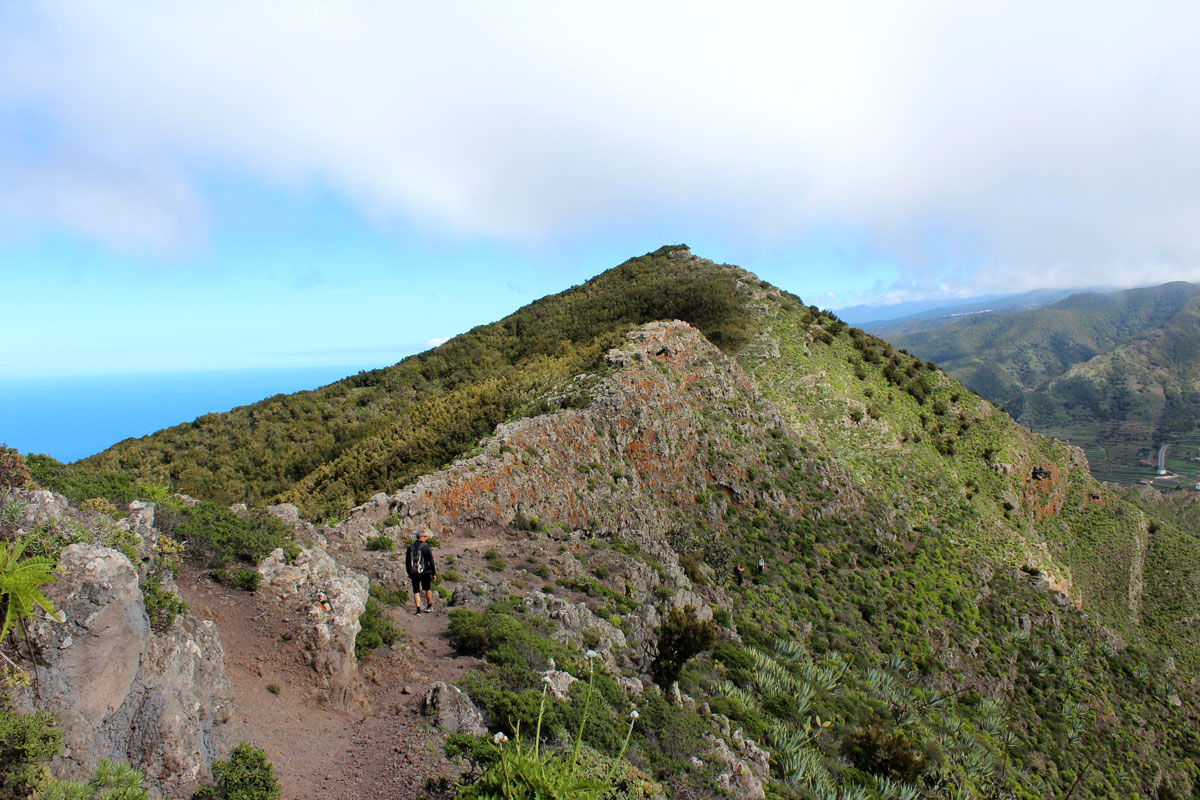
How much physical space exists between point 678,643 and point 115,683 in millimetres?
7833

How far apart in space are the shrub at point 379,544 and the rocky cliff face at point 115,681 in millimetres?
6578

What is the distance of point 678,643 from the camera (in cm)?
970

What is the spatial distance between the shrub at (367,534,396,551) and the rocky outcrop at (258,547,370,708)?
3842 mm

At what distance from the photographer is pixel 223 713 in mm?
5660

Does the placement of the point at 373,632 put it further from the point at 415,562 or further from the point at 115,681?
the point at 115,681

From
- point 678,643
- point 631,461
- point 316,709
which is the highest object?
point 631,461

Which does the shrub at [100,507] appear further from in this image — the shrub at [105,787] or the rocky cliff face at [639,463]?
the rocky cliff face at [639,463]

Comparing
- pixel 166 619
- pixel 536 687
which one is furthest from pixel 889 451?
pixel 166 619

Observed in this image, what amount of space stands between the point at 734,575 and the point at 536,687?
12.3 meters

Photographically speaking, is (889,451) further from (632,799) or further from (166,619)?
(166,619)

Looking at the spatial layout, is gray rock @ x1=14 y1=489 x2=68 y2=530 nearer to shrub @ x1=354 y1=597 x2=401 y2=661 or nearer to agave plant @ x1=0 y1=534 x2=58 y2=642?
agave plant @ x1=0 y1=534 x2=58 y2=642

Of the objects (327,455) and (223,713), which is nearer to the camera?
(223,713)

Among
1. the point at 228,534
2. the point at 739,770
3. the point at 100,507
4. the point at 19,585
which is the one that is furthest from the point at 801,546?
the point at 19,585

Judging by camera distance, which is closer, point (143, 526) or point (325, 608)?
point (143, 526)
